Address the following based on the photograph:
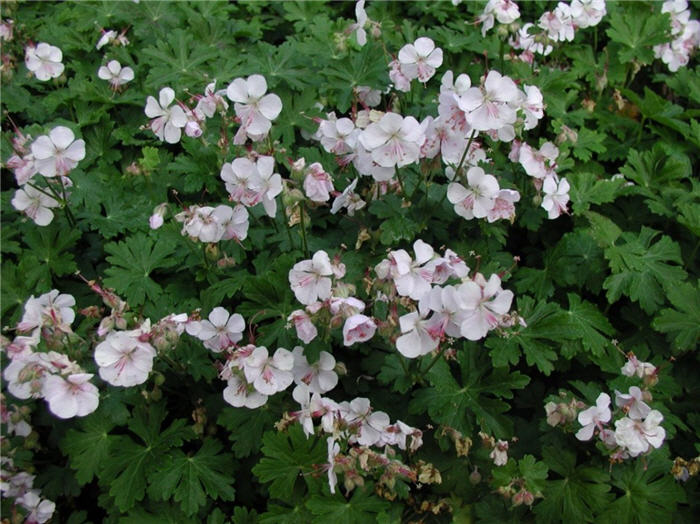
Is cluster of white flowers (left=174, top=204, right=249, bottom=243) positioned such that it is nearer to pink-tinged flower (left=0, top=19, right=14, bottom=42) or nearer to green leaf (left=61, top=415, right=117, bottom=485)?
green leaf (left=61, top=415, right=117, bottom=485)

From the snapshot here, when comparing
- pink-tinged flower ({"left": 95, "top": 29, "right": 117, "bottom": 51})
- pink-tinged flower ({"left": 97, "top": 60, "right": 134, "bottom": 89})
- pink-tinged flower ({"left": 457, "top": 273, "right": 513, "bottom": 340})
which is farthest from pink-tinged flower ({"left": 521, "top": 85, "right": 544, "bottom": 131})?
pink-tinged flower ({"left": 95, "top": 29, "right": 117, "bottom": 51})

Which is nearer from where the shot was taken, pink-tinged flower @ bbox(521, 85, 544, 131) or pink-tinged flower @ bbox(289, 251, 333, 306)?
pink-tinged flower @ bbox(289, 251, 333, 306)

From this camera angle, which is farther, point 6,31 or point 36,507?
point 6,31

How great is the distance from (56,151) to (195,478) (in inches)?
57.6

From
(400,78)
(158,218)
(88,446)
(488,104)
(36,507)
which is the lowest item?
(36,507)

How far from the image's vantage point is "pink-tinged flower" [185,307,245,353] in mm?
2365

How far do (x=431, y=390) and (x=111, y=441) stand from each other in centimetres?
129

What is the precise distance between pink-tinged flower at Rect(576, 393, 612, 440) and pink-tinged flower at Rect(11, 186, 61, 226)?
8.00ft

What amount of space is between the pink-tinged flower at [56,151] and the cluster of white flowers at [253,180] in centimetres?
72

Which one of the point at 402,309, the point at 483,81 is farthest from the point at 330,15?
the point at 402,309

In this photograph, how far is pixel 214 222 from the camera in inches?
97.0

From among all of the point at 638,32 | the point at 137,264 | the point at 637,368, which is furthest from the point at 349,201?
the point at 638,32

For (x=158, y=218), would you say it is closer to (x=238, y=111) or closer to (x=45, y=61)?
(x=238, y=111)

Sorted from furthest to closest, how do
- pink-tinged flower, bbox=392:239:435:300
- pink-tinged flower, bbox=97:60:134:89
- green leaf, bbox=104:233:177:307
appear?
pink-tinged flower, bbox=97:60:134:89, green leaf, bbox=104:233:177:307, pink-tinged flower, bbox=392:239:435:300
